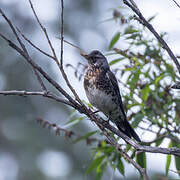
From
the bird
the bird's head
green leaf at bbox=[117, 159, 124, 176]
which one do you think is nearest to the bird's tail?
the bird

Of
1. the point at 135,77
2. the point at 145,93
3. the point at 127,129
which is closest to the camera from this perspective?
the point at 145,93

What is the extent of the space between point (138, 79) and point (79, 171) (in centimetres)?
939

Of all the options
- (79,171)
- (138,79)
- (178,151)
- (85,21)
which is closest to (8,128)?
(79,171)

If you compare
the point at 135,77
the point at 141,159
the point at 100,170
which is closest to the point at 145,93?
the point at 135,77

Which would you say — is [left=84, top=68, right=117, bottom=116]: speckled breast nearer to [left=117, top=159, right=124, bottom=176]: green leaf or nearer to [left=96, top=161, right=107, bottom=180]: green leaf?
[left=96, top=161, right=107, bottom=180]: green leaf

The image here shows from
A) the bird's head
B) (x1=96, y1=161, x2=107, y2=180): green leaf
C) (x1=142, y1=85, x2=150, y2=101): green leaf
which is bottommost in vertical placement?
(x1=96, y1=161, x2=107, y2=180): green leaf

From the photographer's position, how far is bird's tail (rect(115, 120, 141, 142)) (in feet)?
13.2

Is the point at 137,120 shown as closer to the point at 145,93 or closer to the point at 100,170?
the point at 145,93

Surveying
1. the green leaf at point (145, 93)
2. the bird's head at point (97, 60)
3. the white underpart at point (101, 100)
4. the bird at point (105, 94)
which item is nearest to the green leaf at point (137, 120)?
the green leaf at point (145, 93)

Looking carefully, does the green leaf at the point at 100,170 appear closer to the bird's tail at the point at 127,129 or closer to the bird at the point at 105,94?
the bird's tail at the point at 127,129

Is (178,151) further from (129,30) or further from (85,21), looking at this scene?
(85,21)

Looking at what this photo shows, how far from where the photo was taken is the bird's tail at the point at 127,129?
4.03 metres

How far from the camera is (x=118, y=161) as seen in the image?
3699 millimetres

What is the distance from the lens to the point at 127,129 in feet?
13.8
